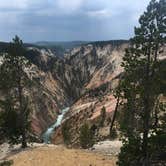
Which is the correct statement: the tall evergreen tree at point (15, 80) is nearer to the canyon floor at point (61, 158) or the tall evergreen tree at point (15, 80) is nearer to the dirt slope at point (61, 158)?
the canyon floor at point (61, 158)

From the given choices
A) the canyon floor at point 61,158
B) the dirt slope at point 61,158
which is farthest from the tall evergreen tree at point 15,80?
the dirt slope at point 61,158

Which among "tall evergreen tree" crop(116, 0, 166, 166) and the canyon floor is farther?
the canyon floor

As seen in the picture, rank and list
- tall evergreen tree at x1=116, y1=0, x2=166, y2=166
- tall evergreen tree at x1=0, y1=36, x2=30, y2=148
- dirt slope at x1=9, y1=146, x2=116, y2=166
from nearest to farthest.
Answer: tall evergreen tree at x1=116, y1=0, x2=166, y2=166
dirt slope at x1=9, y1=146, x2=116, y2=166
tall evergreen tree at x1=0, y1=36, x2=30, y2=148

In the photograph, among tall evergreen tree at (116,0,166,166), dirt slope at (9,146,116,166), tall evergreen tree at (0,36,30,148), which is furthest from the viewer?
tall evergreen tree at (0,36,30,148)

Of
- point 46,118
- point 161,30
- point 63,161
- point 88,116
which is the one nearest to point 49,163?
point 63,161

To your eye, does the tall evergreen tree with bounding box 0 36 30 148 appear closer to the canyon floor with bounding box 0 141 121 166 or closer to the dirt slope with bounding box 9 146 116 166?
the canyon floor with bounding box 0 141 121 166

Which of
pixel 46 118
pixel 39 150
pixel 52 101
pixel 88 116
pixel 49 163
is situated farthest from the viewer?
pixel 52 101

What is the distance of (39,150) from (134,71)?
51.8ft

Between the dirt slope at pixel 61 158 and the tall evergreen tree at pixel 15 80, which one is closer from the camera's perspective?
the dirt slope at pixel 61 158

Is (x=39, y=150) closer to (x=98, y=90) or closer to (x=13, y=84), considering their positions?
(x=13, y=84)

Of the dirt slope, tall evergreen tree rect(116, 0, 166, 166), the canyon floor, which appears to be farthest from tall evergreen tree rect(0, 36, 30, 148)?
tall evergreen tree rect(116, 0, 166, 166)

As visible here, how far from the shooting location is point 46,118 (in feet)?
543

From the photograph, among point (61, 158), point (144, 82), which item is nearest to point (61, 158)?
point (61, 158)

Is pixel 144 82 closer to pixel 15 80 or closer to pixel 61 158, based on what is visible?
pixel 61 158
